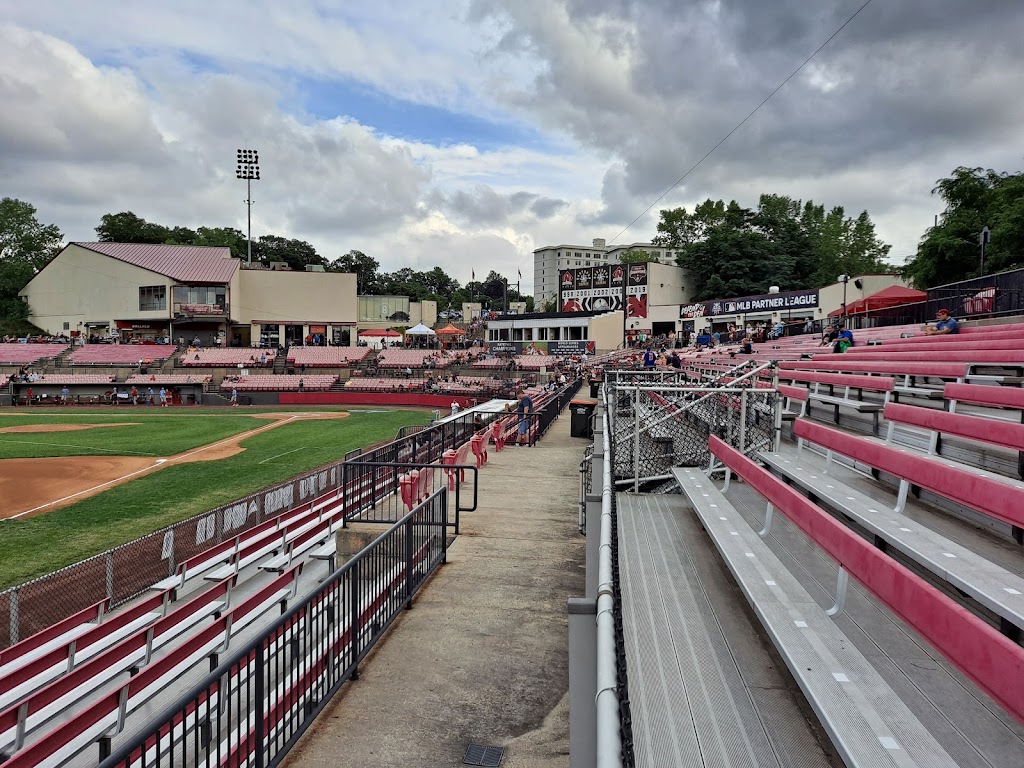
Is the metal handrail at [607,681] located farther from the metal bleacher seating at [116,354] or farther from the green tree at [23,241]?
the green tree at [23,241]

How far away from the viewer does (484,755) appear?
4.58 m

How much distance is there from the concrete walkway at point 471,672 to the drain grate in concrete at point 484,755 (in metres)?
0.06

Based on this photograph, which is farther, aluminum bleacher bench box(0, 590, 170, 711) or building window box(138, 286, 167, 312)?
building window box(138, 286, 167, 312)

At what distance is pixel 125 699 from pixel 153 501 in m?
13.0

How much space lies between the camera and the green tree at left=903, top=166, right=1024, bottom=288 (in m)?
30.3

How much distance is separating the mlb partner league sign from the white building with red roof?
3770cm

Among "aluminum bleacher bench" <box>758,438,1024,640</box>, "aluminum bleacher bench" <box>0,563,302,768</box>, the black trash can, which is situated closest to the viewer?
"aluminum bleacher bench" <box>758,438,1024,640</box>

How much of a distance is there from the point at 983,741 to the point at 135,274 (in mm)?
70752

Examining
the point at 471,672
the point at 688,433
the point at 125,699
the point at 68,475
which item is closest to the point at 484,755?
the point at 471,672

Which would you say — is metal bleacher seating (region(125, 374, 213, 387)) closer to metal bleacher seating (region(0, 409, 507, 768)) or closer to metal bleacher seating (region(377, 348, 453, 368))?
metal bleacher seating (region(377, 348, 453, 368))

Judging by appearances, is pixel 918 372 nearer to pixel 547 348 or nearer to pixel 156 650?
pixel 156 650

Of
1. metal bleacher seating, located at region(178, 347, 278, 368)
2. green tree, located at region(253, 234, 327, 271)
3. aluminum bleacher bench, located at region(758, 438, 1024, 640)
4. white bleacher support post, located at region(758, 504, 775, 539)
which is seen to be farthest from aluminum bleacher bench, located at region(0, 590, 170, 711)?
green tree, located at region(253, 234, 327, 271)

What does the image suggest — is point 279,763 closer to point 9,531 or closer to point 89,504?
point 9,531

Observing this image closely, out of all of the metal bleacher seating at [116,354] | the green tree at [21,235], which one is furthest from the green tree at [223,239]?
the metal bleacher seating at [116,354]
